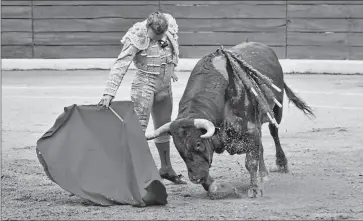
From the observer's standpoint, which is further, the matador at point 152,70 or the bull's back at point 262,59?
the bull's back at point 262,59

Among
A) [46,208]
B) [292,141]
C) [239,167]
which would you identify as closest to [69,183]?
[46,208]

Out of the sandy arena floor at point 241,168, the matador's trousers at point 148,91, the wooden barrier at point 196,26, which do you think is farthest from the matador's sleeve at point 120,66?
the wooden barrier at point 196,26

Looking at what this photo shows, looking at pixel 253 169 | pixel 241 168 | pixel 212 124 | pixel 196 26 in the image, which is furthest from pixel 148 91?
pixel 196 26

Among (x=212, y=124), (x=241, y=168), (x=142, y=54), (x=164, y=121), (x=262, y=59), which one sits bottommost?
(x=241, y=168)

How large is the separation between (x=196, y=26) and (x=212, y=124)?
8.78 meters

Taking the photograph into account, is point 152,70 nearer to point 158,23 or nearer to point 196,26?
point 158,23

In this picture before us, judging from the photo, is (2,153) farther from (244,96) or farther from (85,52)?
(85,52)

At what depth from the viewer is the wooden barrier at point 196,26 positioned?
14.3m

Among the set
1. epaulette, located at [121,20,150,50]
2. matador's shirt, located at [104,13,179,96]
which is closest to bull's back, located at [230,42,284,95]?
matador's shirt, located at [104,13,179,96]

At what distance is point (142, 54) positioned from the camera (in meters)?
6.47

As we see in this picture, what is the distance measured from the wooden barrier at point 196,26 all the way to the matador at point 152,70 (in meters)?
7.81

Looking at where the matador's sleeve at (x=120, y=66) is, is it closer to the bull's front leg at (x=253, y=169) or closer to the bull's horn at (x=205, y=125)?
the bull's horn at (x=205, y=125)

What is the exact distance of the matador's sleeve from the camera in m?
6.21

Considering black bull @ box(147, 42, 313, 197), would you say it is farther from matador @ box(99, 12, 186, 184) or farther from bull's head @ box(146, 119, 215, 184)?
matador @ box(99, 12, 186, 184)
